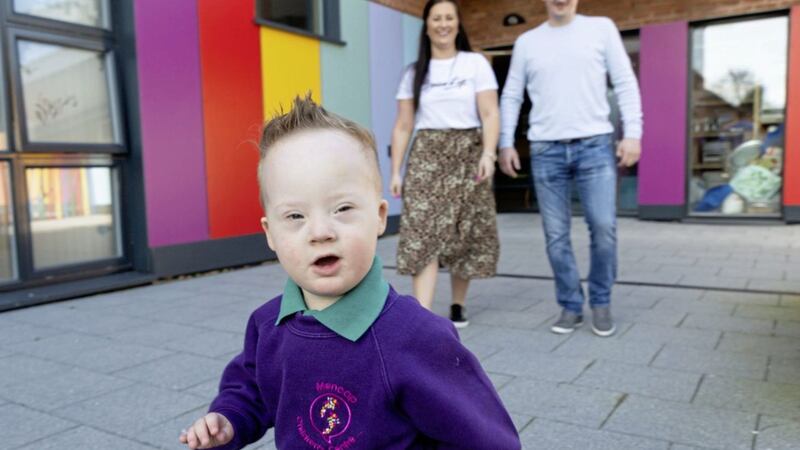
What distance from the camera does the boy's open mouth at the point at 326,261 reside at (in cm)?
112

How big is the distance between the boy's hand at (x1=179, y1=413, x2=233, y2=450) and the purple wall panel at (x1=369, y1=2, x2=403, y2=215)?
263 inches

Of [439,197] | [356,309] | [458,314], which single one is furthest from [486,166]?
[356,309]

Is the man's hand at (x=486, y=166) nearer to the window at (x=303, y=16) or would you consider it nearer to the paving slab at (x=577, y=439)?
the paving slab at (x=577, y=439)

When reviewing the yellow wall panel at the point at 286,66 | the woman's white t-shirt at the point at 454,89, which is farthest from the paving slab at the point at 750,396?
the yellow wall panel at the point at 286,66

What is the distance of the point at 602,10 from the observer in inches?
374

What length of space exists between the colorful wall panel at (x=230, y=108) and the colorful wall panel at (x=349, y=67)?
45.0 inches

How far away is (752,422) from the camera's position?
2.23 metres

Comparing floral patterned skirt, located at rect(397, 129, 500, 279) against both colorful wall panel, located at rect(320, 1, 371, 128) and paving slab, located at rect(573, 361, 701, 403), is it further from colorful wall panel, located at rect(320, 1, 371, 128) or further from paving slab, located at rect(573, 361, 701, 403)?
colorful wall panel, located at rect(320, 1, 371, 128)

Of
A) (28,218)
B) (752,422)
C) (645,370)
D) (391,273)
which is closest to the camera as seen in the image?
(752,422)

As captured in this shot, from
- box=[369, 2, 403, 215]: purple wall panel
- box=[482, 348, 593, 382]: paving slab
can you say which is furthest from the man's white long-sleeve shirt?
box=[369, 2, 403, 215]: purple wall panel

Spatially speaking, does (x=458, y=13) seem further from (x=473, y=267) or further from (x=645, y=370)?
(x=645, y=370)

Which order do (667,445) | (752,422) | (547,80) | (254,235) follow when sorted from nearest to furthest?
(667,445) → (752,422) → (547,80) → (254,235)

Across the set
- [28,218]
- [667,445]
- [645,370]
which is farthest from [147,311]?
[667,445]

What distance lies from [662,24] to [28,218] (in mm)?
7951
